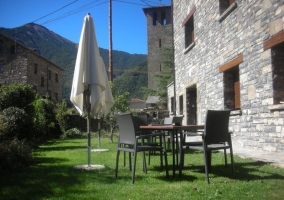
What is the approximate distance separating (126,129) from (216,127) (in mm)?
1170

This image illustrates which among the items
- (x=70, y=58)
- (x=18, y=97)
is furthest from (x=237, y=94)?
(x=70, y=58)

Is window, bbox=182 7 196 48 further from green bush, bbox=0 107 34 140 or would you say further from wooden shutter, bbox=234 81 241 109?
green bush, bbox=0 107 34 140

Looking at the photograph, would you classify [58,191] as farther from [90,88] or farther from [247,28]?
[247,28]

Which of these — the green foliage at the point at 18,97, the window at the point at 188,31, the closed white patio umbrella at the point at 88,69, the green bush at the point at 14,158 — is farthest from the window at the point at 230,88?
the green foliage at the point at 18,97

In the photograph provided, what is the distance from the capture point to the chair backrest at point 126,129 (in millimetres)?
3902

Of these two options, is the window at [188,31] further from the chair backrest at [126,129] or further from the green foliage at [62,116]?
the chair backrest at [126,129]

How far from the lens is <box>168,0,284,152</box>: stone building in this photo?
595cm

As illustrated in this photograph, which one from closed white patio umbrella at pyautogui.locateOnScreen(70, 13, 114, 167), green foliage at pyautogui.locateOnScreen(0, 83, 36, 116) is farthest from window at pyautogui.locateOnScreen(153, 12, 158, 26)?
closed white patio umbrella at pyautogui.locateOnScreen(70, 13, 114, 167)

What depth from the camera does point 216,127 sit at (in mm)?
3838

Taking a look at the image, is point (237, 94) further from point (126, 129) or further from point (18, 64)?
point (18, 64)

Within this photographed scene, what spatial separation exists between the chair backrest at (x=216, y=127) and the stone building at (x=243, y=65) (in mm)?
2285

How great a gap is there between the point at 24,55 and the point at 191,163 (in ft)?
77.4

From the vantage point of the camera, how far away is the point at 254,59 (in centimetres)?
670

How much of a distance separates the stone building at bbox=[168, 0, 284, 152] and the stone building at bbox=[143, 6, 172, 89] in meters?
27.9
